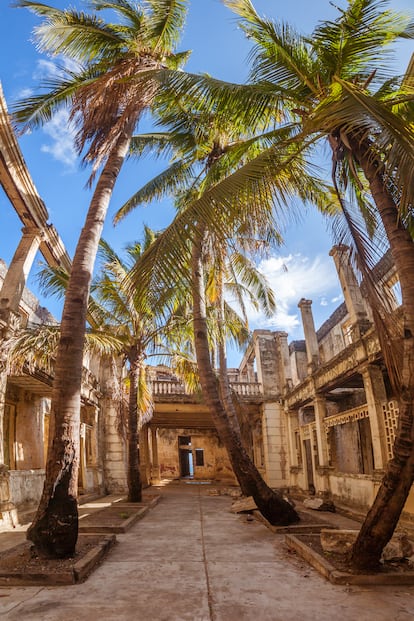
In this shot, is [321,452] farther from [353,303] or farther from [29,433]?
[29,433]

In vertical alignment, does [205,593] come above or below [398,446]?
below

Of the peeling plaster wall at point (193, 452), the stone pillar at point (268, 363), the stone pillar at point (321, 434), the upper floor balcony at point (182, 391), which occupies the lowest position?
the peeling plaster wall at point (193, 452)

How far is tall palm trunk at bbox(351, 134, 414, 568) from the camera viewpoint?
459 cm

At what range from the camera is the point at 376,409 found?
10508mm

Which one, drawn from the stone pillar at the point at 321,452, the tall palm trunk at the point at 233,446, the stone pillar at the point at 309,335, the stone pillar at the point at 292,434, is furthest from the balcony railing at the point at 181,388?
the tall palm trunk at the point at 233,446

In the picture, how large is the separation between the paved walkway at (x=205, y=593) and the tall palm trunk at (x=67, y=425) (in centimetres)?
70

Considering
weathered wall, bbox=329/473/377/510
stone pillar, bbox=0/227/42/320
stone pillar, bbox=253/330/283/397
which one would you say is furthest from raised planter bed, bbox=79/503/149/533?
stone pillar, bbox=253/330/283/397

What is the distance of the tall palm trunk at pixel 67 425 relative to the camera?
5602 millimetres

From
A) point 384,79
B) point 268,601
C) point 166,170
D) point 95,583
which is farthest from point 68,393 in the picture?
point 166,170

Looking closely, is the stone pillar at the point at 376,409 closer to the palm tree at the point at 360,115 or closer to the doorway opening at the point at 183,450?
the palm tree at the point at 360,115

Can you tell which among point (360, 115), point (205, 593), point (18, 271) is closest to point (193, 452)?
point (18, 271)

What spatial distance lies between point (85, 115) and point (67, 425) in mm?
4970

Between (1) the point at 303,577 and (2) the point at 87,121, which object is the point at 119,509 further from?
(2) the point at 87,121

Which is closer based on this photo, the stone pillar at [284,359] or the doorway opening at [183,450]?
the stone pillar at [284,359]
